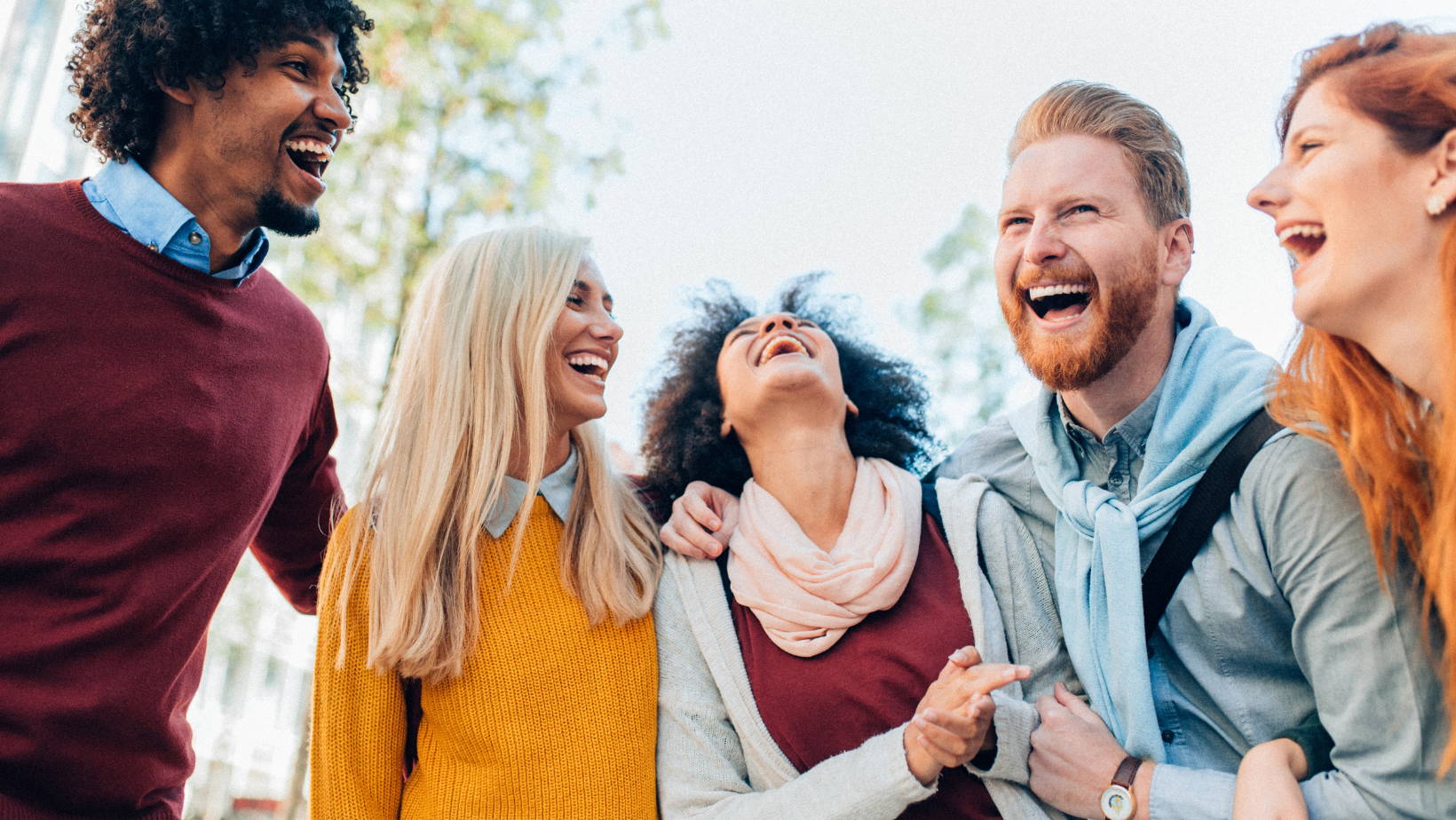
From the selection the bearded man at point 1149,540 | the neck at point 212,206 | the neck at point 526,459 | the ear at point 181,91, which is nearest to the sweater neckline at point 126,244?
the neck at point 212,206

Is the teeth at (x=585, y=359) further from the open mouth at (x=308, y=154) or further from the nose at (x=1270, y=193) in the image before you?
the nose at (x=1270, y=193)

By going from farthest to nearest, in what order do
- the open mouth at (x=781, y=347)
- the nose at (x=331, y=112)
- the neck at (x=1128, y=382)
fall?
the nose at (x=331, y=112), the open mouth at (x=781, y=347), the neck at (x=1128, y=382)

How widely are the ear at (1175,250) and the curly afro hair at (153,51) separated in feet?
10.9

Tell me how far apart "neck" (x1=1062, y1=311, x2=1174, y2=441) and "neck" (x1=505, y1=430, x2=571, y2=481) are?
5.72 ft

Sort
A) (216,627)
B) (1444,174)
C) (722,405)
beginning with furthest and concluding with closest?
Result: 1. (216,627)
2. (722,405)
3. (1444,174)

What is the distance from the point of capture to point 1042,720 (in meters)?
3.01

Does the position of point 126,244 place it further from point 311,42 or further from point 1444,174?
point 1444,174

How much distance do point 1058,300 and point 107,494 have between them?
3081mm

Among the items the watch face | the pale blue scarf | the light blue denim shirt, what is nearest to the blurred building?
the pale blue scarf

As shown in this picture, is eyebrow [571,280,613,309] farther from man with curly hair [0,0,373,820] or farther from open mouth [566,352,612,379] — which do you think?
man with curly hair [0,0,373,820]

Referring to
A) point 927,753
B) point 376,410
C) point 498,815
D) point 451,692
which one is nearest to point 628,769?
point 498,815

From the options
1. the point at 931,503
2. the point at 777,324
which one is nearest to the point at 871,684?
the point at 931,503

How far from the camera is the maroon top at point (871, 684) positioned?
3102 mm

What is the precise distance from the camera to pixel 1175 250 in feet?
11.3
